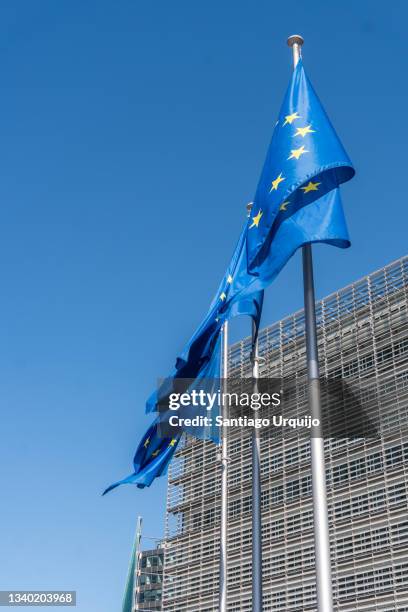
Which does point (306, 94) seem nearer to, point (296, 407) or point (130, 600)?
point (296, 407)

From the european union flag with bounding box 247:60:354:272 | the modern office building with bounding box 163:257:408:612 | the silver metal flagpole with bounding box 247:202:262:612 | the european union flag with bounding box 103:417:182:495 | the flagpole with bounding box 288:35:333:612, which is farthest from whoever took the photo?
the modern office building with bounding box 163:257:408:612

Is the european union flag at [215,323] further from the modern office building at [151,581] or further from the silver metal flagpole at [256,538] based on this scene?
the modern office building at [151,581]

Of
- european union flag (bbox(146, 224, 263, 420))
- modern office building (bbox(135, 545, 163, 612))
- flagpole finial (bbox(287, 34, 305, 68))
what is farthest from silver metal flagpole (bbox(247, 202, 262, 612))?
modern office building (bbox(135, 545, 163, 612))

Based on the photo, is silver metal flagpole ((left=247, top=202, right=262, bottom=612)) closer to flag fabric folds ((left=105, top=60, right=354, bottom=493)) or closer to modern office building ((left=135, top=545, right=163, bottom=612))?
flag fabric folds ((left=105, top=60, right=354, bottom=493))

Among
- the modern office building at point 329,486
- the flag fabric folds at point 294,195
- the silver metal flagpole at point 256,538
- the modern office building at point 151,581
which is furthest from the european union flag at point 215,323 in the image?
the modern office building at point 151,581

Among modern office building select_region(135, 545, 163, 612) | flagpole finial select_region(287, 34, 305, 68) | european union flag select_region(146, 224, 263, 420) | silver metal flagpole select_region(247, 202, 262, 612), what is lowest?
silver metal flagpole select_region(247, 202, 262, 612)

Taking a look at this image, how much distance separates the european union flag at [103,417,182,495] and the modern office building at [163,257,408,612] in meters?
13.8

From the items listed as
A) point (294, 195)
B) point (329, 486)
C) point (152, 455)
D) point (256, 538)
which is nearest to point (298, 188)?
point (294, 195)

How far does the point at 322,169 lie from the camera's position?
41.1 ft

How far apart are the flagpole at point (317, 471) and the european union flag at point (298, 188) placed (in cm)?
52

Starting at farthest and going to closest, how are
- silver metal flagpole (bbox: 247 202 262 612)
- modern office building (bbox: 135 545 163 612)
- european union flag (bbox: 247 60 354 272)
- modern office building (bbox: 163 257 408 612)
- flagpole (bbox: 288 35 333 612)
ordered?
modern office building (bbox: 135 545 163 612), modern office building (bbox: 163 257 408 612), silver metal flagpole (bbox: 247 202 262 612), european union flag (bbox: 247 60 354 272), flagpole (bbox: 288 35 333 612)

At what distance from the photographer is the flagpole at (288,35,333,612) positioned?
33.8ft

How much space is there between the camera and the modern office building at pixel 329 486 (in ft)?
96.4

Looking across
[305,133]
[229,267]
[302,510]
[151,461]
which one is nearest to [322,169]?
[305,133]
